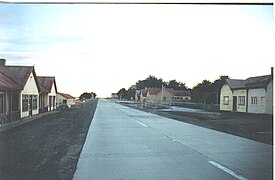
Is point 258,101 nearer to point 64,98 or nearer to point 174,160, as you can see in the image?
point 174,160

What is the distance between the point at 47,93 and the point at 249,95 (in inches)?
131

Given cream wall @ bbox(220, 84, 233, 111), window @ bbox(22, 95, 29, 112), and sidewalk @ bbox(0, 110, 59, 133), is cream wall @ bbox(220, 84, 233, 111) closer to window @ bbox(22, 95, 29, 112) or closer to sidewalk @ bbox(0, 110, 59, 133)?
sidewalk @ bbox(0, 110, 59, 133)

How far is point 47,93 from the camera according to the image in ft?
15.5

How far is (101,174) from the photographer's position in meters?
3.28

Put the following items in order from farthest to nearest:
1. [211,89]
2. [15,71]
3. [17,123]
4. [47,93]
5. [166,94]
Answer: [166,94] < [211,89] < [47,93] < [17,123] < [15,71]

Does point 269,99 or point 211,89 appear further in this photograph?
point 211,89

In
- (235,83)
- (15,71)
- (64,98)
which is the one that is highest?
(15,71)

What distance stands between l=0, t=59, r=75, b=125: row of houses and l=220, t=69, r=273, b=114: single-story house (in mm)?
2820

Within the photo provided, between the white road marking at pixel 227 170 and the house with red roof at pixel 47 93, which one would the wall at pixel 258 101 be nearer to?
the white road marking at pixel 227 170

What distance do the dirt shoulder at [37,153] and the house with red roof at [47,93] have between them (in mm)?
250

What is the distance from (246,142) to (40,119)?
4.09 m

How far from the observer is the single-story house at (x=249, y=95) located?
3.25 metres

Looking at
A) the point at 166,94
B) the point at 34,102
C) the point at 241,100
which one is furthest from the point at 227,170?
the point at 166,94

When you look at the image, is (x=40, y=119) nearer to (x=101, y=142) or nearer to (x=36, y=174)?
(x=101, y=142)
